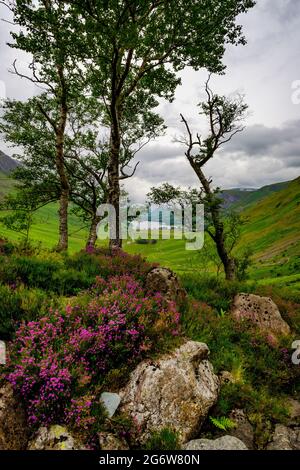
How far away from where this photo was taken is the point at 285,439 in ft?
19.0

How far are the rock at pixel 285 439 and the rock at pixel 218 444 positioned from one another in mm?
705

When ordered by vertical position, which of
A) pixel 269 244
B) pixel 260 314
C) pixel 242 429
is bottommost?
pixel 242 429

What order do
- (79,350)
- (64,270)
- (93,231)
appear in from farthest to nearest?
1. (93,231)
2. (64,270)
3. (79,350)

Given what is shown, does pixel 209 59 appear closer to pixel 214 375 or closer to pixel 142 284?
pixel 142 284

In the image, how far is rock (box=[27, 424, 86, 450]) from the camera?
4.43 meters

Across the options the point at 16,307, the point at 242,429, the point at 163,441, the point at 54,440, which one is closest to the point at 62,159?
the point at 16,307

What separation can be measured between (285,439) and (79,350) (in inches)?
181

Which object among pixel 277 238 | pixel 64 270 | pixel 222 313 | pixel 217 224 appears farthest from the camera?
pixel 277 238

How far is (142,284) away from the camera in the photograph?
965cm

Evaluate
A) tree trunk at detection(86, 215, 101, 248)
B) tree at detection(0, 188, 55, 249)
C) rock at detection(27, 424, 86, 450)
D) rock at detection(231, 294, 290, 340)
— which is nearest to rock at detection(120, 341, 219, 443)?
rock at detection(27, 424, 86, 450)

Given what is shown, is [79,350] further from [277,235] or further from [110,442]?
[277,235]

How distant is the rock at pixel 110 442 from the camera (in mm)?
4777

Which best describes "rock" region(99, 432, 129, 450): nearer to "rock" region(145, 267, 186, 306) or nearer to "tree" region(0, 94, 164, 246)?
"rock" region(145, 267, 186, 306)

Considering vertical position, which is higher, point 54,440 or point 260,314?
point 260,314
